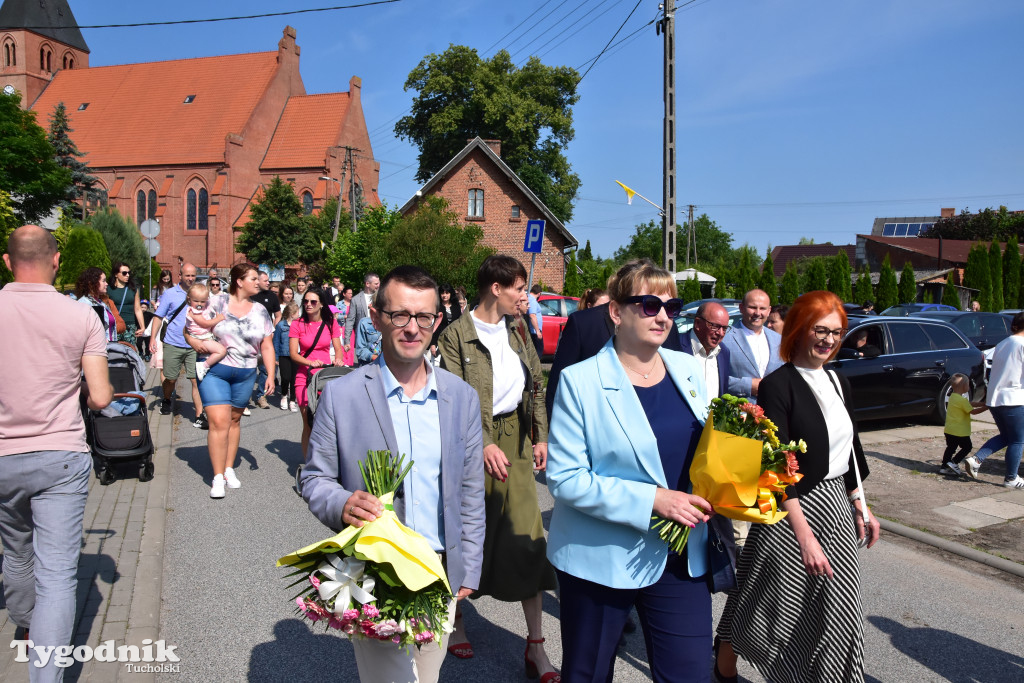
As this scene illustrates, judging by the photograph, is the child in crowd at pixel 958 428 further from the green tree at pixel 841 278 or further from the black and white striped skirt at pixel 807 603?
the green tree at pixel 841 278

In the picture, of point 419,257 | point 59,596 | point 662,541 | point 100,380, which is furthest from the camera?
point 419,257

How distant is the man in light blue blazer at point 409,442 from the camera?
2.49 metres

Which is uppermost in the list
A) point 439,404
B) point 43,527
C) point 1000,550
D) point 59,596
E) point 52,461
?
point 439,404

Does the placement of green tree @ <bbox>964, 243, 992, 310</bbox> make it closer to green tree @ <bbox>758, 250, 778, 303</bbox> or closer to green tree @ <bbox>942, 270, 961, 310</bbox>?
green tree @ <bbox>942, 270, 961, 310</bbox>

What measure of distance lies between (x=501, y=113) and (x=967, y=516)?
42.7 metres

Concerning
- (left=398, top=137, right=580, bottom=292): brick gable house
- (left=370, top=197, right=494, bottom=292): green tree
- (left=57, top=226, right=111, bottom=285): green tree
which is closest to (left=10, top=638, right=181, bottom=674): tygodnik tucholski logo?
(left=370, top=197, right=494, bottom=292): green tree

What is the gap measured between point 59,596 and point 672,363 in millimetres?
2776

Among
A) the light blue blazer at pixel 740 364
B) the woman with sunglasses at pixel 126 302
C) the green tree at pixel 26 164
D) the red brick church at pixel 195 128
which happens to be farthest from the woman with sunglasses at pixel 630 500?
the red brick church at pixel 195 128

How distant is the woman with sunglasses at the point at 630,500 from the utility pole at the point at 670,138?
12.3 meters

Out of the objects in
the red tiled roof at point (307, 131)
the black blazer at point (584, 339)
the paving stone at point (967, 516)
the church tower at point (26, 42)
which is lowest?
the paving stone at point (967, 516)

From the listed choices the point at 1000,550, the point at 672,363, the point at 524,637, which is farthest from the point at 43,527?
the point at 1000,550

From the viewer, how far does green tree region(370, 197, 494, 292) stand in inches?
1056

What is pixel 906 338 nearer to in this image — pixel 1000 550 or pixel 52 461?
pixel 1000 550

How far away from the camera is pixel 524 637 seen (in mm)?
4219
